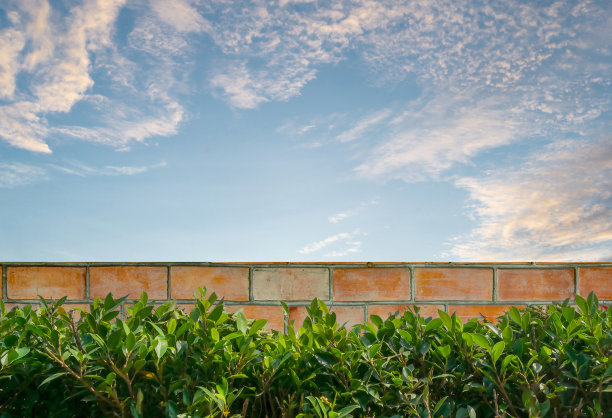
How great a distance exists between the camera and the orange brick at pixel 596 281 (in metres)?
3.15

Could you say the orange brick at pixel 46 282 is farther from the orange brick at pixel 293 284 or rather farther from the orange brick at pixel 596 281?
the orange brick at pixel 596 281

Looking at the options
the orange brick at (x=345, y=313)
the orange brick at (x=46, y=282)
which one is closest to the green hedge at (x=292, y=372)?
the orange brick at (x=345, y=313)

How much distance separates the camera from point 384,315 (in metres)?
2.99

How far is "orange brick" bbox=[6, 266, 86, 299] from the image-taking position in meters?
3.12

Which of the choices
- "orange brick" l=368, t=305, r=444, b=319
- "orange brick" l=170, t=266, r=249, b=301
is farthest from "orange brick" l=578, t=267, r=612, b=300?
"orange brick" l=170, t=266, r=249, b=301

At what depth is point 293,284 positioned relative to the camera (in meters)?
2.97

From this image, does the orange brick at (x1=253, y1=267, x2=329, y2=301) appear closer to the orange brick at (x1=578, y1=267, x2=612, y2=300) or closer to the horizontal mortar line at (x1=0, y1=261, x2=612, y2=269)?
the horizontal mortar line at (x1=0, y1=261, x2=612, y2=269)

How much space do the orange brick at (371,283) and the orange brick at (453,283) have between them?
0.13 metres

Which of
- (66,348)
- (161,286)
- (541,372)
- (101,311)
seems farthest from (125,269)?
(541,372)

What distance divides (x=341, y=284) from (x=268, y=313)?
17.9 inches

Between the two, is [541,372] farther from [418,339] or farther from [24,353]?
[24,353]

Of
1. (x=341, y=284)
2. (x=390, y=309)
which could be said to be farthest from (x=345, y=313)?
(x=390, y=309)

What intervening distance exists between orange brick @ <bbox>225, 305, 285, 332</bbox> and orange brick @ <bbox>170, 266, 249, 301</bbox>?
58 millimetres

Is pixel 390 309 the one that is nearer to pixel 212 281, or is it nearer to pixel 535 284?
pixel 535 284
